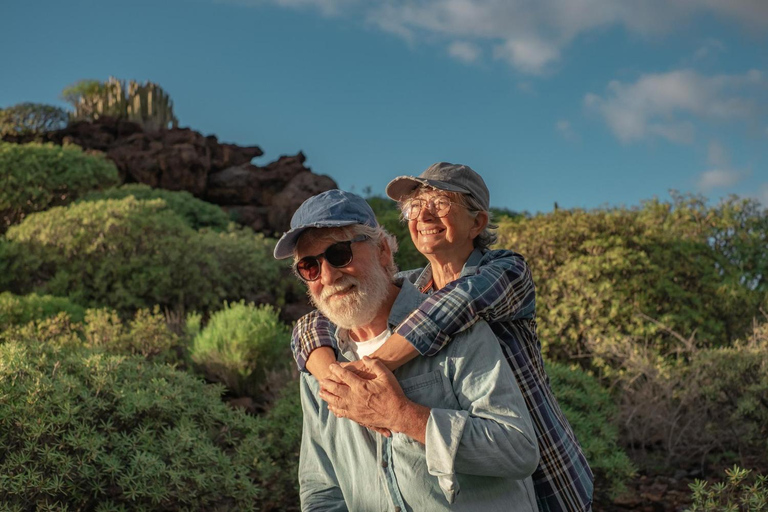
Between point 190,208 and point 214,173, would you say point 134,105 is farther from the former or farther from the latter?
point 190,208

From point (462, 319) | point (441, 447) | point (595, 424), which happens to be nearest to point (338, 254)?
point (462, 319)

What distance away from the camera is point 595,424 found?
6.19 metres

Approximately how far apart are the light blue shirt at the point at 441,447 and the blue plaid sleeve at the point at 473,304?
0.22 feet

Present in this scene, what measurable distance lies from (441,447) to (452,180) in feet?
5.48

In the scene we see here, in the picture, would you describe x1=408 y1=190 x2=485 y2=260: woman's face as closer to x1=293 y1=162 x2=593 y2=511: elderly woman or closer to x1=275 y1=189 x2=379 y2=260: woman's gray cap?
x1=293 y1=162 x2=593 y2=511: elderly woman

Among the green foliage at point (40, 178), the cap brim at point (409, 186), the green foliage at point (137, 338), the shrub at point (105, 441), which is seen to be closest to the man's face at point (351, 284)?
the cap brim at point (409, 186)

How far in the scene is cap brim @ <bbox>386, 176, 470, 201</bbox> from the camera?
3.54m

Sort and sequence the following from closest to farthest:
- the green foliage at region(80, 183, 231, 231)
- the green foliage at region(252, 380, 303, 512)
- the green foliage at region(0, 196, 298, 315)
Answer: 1. the green foliage at region(252, 380, 303, 512)
2. the green foliage at region(0, 196, 298, 315)
3. the green foliage at region(80, 183, 231, 231)

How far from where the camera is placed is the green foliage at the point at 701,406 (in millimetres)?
6500

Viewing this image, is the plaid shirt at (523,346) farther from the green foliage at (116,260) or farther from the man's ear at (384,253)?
the green foliage at (116,260)

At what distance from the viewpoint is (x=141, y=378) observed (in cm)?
495

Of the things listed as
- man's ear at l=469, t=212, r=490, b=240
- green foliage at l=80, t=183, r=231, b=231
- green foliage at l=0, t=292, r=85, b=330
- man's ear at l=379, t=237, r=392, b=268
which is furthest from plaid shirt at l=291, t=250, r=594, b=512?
green foliage at l=80, t=183, r=231, b=231

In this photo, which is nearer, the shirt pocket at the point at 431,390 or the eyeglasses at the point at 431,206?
the shirt pocket at the point at 431,390

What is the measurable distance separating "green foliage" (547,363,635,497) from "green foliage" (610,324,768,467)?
467mm
